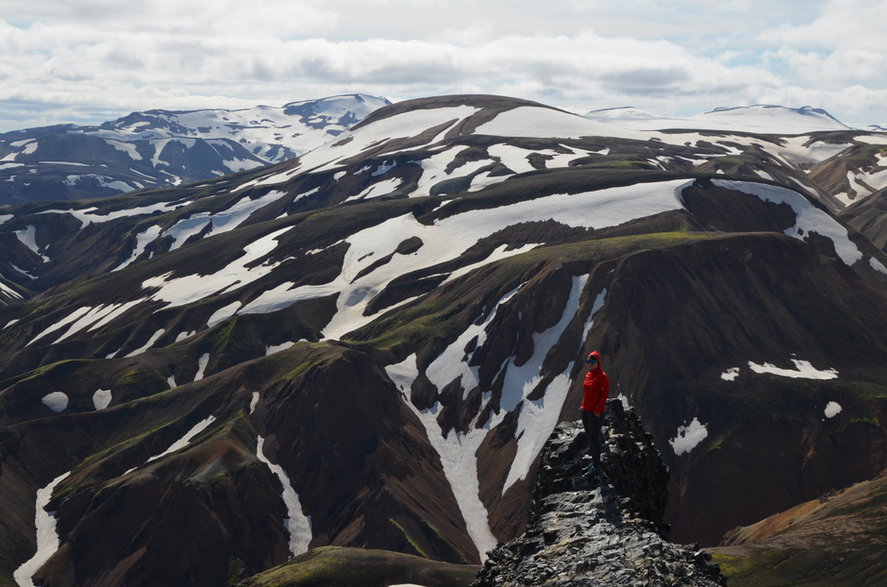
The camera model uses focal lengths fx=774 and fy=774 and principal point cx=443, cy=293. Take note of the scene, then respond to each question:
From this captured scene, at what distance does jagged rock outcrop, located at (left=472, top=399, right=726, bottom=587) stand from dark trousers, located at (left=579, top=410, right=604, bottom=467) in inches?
33.2

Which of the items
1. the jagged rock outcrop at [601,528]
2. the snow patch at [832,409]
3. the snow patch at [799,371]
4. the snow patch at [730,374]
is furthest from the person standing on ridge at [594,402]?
the snow patch at [799,371]

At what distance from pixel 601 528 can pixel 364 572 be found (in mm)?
61112

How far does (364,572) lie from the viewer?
79.7m

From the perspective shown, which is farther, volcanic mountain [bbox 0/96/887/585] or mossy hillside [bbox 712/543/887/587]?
volcanic mountain [bbox 0/96/887/585]

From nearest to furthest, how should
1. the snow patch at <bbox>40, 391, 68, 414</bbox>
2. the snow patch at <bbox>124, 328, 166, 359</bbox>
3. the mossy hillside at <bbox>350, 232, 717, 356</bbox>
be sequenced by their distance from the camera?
1. the mossy hillside at <bbox>350, 232, 717, 356</bbox>
2. the snow patch at <bbox>40, 391, 68, 414</bbox>
3. the snow patch at <bbox>124, 328, 166, 359</bbox>

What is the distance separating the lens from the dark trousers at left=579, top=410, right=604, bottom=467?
85.5 ft

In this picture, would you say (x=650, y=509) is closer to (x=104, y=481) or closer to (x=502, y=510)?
(x=502, y=510)

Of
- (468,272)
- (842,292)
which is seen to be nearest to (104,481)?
(468,272)

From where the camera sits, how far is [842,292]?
133000 millimetres

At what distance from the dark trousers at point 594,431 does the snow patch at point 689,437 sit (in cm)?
8533

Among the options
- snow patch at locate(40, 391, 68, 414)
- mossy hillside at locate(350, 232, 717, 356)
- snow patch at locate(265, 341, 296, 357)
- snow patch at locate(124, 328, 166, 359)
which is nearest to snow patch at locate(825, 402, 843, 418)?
mossy hillside at locate(350, 232, 717, 356)

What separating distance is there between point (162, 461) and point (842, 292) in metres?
115


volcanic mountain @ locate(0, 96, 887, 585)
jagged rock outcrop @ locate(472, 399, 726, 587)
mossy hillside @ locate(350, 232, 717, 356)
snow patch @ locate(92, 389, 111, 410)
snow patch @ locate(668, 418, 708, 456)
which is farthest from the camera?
snow patch @ locate(92, 389, 111, 410)

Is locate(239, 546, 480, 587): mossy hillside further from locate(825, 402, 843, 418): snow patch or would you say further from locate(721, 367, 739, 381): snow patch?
locate(825, 402, 843, 418): snow patch
